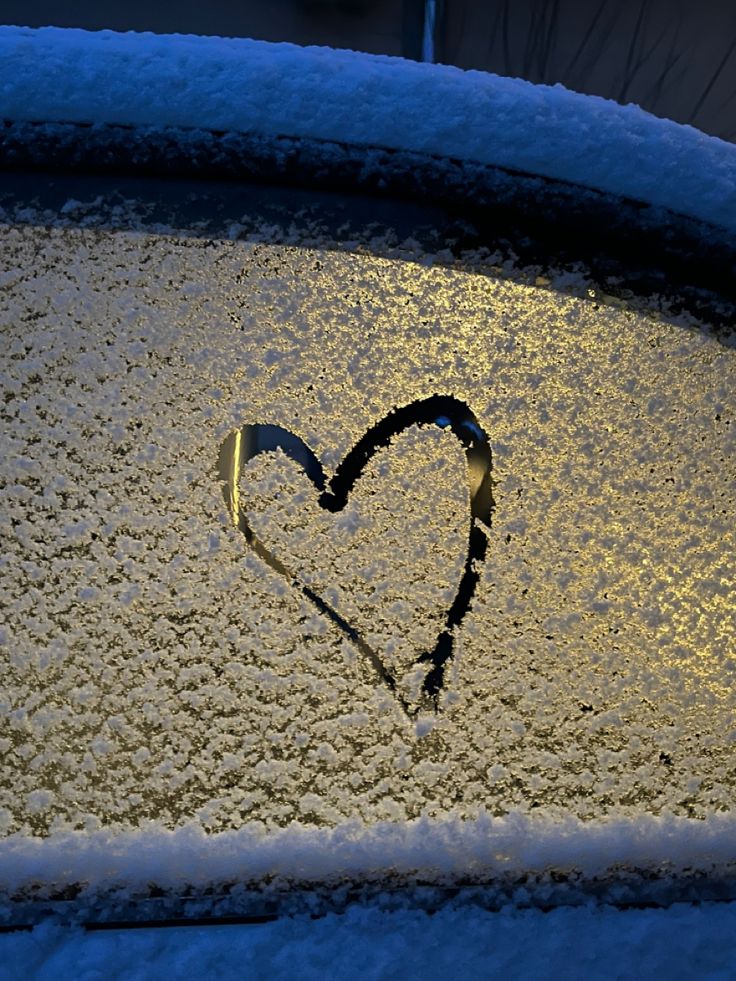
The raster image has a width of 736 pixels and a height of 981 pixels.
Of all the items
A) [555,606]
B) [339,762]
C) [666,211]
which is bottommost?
[339,762]

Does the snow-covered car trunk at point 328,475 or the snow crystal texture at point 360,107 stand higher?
the snow crystal texture at point 360,107

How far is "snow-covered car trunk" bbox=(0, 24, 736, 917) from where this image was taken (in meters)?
0.74

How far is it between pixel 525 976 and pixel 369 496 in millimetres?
440

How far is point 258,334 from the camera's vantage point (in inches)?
29.1

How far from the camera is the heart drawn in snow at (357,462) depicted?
2.43ft

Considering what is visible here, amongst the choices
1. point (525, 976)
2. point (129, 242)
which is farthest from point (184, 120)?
point (525, 976)

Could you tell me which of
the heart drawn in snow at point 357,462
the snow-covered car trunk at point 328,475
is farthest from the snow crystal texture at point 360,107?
the heart drawn in snow at point 357,462

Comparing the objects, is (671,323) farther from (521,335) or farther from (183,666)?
(183,666)

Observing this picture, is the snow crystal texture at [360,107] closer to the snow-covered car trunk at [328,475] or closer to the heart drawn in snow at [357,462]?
the snow-covered car trunk at [328,475]

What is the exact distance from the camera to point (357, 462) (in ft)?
2.43

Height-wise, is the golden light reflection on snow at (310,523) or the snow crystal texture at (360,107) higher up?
the snow crystal texture at (360,107)

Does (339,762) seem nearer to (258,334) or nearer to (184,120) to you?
(258,334)

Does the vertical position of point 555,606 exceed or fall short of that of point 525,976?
it exceeds it

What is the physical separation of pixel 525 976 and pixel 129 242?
71 centimetres
